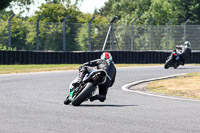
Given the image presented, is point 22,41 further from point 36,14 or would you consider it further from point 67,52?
point 36,14

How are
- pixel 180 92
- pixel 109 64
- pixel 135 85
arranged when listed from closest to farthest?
1. pixel 109 64
2. pixel 180 92
3. pixel 135 85

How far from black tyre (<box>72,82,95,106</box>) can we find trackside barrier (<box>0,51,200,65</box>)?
49.5 feet

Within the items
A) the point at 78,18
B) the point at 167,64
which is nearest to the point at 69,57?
the point at 167,64

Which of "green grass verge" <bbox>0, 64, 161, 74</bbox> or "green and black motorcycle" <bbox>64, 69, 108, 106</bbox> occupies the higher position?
"green and black motorcycle" <bbox>64, 69, 108, 106</bbox>

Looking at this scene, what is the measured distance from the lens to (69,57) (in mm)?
27594

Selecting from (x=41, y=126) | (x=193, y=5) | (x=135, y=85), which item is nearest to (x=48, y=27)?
(x=135, y=85)

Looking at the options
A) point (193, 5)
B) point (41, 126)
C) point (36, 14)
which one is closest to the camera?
point (41, 126)

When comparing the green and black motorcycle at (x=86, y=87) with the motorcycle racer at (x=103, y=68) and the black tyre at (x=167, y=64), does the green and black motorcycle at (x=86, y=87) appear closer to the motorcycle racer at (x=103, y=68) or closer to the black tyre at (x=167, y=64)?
the motorcycle racer at (x=103, y=68)

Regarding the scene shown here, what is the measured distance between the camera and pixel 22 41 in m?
27.8

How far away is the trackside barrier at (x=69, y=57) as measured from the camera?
25953 millimetres

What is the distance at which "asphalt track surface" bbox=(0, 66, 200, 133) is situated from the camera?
790 centimetres

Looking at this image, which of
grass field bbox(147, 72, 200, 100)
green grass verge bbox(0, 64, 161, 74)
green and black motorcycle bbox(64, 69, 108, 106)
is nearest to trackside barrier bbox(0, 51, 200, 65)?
green grass verge bbox(0, 64, 161, 74)

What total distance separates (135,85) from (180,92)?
Answer: 2483mm

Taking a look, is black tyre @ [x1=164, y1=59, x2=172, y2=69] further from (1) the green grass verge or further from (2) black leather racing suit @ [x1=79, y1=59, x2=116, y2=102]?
(2) black leather racing suit @ [x1=79, y1=59, x2=116, y2=102]
